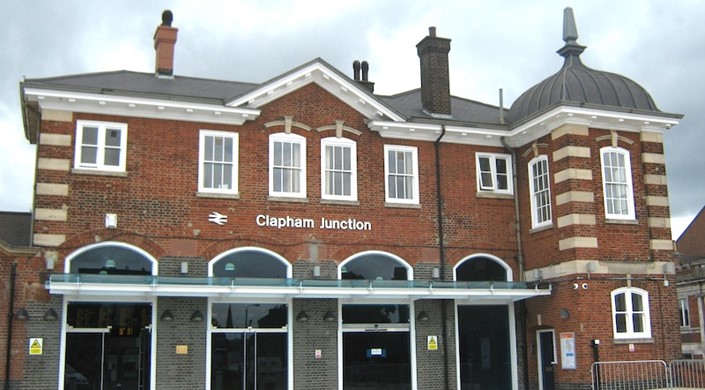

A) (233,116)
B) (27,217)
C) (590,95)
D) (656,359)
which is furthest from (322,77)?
(656,359)

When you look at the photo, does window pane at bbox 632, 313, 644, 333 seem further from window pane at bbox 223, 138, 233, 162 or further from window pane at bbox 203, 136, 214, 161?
window pane at bbox 203, 136, 214, 161

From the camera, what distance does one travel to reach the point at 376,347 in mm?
21625

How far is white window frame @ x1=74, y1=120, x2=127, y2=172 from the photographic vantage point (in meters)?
19.8

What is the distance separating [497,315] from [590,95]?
22.7 ft

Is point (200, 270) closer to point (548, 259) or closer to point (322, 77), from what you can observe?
point (322, 77)

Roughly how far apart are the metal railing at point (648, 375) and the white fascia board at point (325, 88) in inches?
349

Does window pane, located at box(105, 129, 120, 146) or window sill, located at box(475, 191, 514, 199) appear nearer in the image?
window pane, located at box(105, 129, 120, 146)

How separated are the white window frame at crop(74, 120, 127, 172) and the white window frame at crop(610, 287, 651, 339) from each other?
13.5m

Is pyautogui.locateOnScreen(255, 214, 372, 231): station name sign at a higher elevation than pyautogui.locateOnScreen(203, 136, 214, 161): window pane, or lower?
lower

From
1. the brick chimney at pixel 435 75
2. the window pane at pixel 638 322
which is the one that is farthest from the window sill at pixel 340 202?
the window pane at pixel 638 322

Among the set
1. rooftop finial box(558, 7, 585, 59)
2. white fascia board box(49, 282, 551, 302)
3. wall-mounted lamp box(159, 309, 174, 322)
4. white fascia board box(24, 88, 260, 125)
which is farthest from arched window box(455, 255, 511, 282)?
wall-mounted lamp box(159, 309, 174, 322)

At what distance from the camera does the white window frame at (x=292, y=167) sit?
21453 mm

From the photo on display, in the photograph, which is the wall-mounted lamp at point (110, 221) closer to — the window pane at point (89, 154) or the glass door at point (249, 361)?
the window pane at point (89, 154)

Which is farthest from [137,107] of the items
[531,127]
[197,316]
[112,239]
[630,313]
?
[630,313]
